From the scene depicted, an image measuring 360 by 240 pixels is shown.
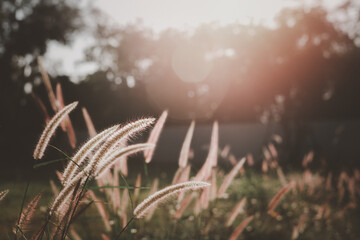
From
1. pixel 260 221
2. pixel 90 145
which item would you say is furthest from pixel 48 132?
pixel 260 221

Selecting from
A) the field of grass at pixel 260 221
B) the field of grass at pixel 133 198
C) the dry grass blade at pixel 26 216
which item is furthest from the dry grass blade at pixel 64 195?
the field of grass at pixel 260 221

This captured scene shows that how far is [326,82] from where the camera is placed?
701 inches

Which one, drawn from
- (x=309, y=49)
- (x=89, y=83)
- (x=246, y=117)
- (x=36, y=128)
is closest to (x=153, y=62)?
(x=89, y=83)

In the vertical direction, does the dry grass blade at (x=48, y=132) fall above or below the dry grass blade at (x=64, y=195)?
above

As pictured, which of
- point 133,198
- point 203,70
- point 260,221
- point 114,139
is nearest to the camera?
point 114,139

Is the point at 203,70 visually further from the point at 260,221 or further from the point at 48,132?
the point at 48,132

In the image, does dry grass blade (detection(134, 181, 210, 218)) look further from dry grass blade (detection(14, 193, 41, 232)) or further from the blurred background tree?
the blurred background tree

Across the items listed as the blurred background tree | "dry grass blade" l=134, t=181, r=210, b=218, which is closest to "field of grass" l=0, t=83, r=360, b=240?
"dry grass blade" l=134, t=181, r=210, b=218

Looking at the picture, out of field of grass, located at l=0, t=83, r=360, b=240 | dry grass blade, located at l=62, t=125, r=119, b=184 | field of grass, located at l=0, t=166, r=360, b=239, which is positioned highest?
dry grass blade, located at l=62, t=125, r=119, b=184

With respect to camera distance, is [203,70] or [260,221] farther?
[203,70]

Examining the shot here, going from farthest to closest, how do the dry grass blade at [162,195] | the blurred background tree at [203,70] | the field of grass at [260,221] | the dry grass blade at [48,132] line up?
the blurred background tree at [203,70] < the field of grass at [260,221] < the dry grass blade at [48,132] < the dry grass blade at [162,195]

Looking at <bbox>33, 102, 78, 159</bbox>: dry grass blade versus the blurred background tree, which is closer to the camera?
<bbox>33, 102, 78, 159</bbox>: dry grass blade

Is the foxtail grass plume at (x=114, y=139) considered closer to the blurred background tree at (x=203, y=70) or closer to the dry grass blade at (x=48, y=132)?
the dry grass blade at (x=48, y=132)

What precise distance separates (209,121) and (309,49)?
8.63 meters
